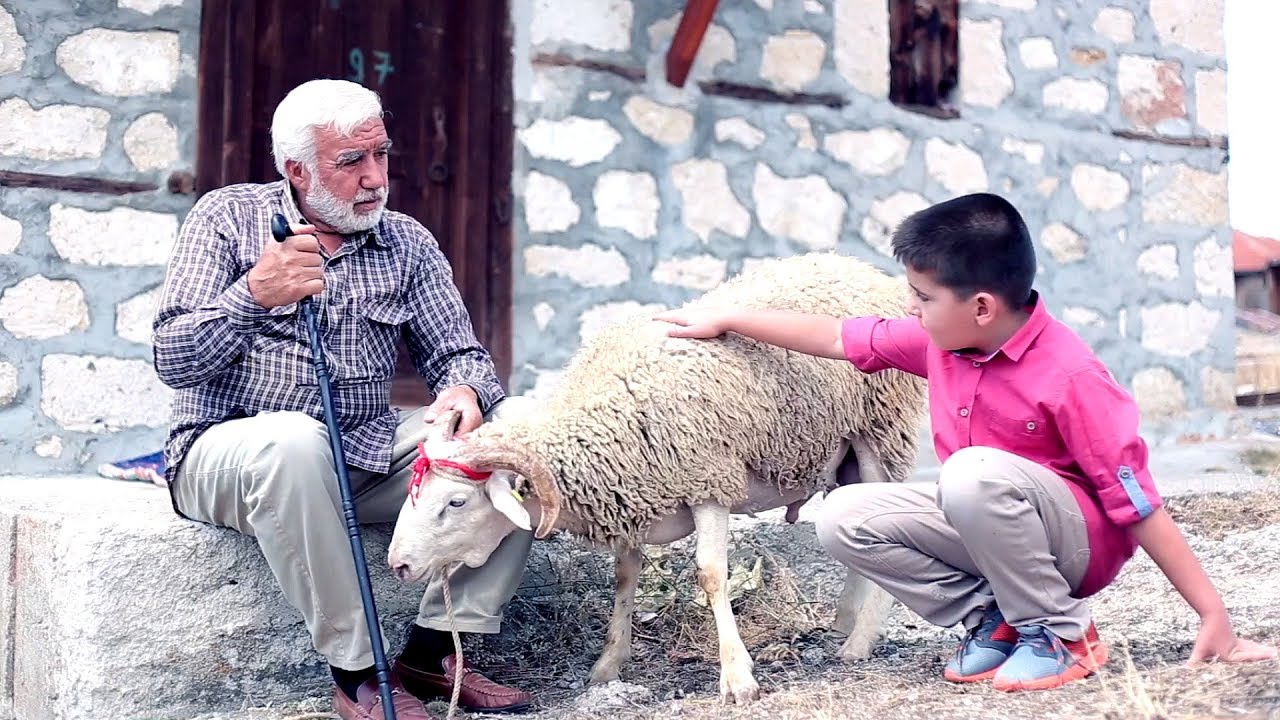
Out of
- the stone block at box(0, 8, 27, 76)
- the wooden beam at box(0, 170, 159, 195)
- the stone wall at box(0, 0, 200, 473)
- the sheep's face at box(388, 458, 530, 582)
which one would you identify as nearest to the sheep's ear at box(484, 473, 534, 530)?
the sheep's face at box(388, 458, 530, 582)

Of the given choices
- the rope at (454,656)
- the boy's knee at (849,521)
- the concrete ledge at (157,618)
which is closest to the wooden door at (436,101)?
the concrete ledge at (157,618)

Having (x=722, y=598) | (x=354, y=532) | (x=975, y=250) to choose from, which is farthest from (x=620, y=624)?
(x=975, y=250)

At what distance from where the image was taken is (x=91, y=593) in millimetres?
3043

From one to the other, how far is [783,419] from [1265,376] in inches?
256

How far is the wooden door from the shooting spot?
5207mm

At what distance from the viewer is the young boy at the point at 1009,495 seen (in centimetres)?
259

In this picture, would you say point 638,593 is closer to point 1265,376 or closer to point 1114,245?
point 1114,245

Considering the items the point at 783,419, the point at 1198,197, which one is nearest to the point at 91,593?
the point at 783,419

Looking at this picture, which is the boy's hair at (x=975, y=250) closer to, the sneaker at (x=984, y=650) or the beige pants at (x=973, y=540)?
the beige pants at (x=973, y=540)

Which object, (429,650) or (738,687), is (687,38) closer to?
(429,650)

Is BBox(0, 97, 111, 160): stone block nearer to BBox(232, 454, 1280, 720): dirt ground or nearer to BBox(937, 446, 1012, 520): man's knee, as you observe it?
BBox(232, 454, 1280, 720): dirt ground

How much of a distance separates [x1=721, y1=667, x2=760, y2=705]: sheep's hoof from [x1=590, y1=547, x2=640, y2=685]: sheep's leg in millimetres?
428

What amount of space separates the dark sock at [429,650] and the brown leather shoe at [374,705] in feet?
0.57

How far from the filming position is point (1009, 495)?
2.62m
